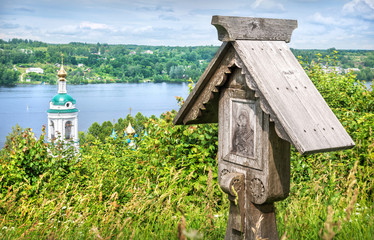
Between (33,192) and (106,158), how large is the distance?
1.25 m

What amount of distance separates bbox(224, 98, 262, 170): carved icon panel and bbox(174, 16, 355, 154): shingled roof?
15cm

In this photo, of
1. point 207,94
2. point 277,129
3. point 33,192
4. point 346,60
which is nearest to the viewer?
point 277,129

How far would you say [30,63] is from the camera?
3233 inches

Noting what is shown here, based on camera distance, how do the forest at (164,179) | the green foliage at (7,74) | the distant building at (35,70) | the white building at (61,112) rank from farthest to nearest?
the green foliage at (7,74) → the distant building at (35,70) → the white building at (61,112) → the forest at (164,179)

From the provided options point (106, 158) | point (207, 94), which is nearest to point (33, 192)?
point (106, 158)

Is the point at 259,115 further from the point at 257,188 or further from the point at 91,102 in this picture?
A: the point at 91,102

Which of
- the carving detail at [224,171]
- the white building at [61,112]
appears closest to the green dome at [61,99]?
the white building at [61,112]

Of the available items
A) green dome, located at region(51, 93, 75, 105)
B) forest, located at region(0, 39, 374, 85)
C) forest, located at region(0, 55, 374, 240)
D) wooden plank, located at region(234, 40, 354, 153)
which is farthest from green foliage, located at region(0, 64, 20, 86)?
wooden plank, located at region(234, 40, 354, 153)

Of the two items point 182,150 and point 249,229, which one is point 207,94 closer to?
point 249,229

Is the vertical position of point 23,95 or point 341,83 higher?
point 341,83

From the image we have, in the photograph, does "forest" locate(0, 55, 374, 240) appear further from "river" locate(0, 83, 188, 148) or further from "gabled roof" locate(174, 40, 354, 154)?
"river" locate(0, 83, 188, 148)

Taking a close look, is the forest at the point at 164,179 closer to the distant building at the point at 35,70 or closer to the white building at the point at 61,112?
the white building at the point at 61,112

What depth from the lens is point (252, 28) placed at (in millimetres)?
2250

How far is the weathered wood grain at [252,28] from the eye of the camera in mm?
2141
